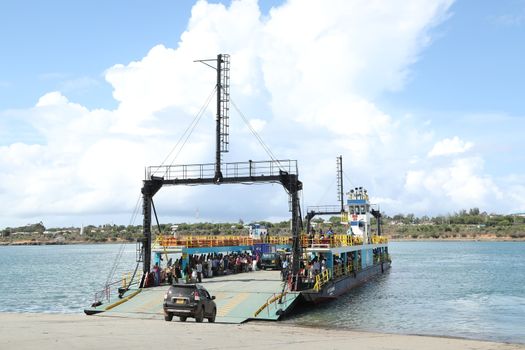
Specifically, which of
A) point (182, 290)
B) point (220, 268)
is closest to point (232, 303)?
point (182, 290)

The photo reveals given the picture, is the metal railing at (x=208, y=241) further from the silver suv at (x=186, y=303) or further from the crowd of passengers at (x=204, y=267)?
the silver suv at (x=186, y=303)

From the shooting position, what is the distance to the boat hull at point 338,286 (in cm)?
2694

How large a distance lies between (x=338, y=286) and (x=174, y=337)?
18175 millimetres

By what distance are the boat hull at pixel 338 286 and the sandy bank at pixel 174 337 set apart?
5.87 m

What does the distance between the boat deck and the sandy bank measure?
1407mm

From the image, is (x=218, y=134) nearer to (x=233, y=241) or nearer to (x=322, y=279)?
(x=322, y=279)

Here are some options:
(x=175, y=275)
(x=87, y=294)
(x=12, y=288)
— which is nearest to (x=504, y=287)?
(x=175, y=275)

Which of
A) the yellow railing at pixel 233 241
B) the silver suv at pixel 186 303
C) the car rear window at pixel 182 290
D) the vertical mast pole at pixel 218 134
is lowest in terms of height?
the silver suv at pixel 186 303

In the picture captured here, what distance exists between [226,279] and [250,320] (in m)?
10.2

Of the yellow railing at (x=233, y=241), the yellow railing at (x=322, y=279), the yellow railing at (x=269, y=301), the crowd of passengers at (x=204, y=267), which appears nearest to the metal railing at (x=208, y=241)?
the yellow railing at (x=233, y=241)

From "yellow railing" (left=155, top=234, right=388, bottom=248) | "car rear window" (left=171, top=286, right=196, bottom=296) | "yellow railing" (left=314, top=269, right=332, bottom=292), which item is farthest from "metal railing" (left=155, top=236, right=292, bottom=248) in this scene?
"car rear window" (left=171, top=286, right=196, bottom=296)

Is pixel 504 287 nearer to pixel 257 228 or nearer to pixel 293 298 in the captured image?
pixel 257 228

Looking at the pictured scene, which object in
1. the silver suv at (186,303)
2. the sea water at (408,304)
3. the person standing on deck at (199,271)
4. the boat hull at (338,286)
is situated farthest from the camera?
the person standing on deck at (199,271)

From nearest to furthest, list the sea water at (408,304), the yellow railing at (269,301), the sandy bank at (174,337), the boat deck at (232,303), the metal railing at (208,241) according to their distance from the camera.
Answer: the sandy bank at (174,337) < the boat deck at (232,303) < the yellow railing at (269,301) < the sea water at (408,304) < the metal railing at (208,241)
